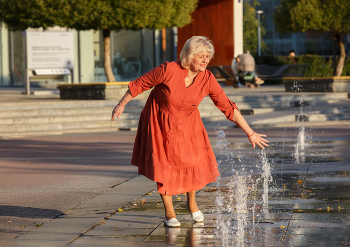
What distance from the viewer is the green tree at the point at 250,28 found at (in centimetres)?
4663

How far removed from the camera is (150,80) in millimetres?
4699

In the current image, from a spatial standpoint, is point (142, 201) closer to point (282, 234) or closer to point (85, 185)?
point (85, 185)

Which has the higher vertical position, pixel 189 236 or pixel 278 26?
pixel 278 26

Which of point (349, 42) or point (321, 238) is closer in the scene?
point (321, 238)

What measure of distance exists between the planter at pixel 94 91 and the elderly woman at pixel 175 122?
40.0ft

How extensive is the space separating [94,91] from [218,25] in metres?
14.4

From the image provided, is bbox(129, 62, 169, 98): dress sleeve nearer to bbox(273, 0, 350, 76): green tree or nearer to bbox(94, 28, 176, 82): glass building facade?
bbox(273, 0, 350, 76): green tree

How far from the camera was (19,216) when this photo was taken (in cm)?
532

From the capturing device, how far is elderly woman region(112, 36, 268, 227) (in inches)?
184

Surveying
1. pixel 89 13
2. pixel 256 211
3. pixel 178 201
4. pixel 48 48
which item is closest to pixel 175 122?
pixel 256 211

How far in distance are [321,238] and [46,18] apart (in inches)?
532

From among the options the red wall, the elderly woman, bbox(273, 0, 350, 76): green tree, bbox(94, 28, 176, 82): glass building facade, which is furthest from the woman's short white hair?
bbox(94, 28, 176, 82): glass building facade

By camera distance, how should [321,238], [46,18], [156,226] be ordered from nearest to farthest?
[321,238] < [156,226] < [46,18]

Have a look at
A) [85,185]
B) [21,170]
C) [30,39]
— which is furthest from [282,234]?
[30,39]
